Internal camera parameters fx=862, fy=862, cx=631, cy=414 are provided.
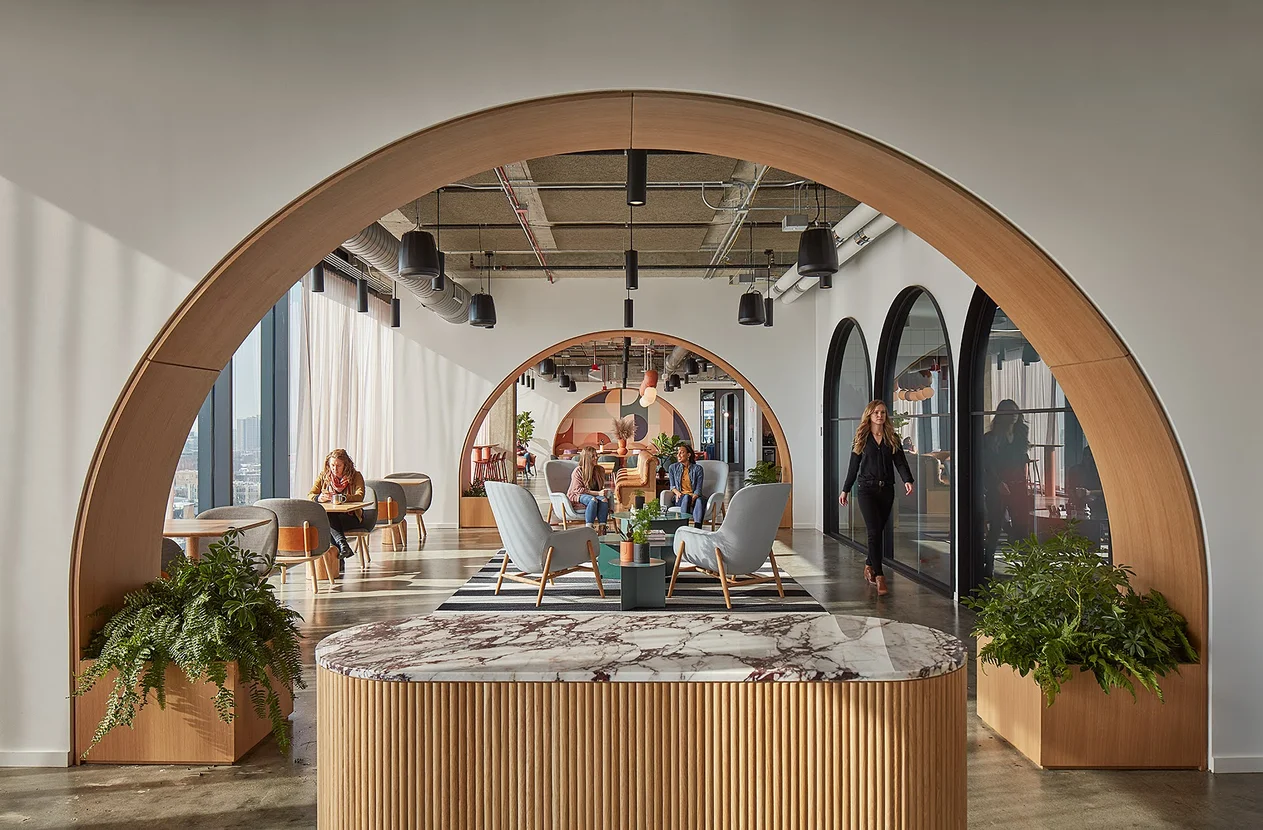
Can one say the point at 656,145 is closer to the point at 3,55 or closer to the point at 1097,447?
the point at 1097,447

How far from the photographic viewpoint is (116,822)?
304 cm

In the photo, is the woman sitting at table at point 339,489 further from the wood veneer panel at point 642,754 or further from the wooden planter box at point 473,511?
the wood veneer panel at point 642,754

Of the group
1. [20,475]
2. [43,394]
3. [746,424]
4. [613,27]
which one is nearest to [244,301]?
[43,394]

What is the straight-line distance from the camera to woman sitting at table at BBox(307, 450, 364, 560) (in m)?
7.84

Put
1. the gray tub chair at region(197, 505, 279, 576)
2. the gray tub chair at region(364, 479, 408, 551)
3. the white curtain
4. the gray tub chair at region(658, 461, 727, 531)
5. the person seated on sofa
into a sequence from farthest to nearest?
the gray tub chair at region(658, 461, 727, 531)
the white curtain
the person seated on sofa
the gray tub chair at region(364, 479, 408, 551)
the gray tub chair at region(197, 505, 279, 576)

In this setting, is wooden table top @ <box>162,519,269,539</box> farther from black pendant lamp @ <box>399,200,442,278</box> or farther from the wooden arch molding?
black pendant lamp @ <box>399,200,442,278</box>

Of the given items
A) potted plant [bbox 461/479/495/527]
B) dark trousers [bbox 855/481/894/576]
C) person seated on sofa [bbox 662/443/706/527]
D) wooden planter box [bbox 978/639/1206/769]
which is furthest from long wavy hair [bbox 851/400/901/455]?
potted plant [bbox 461/479/495/527]

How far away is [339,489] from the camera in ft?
25.8

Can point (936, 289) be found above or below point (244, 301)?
above

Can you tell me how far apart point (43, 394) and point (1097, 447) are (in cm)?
454

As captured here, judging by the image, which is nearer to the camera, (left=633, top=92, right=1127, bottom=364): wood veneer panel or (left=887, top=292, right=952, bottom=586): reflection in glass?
(left=633, top=92, right=1127, bottom=364): wood veneer panel

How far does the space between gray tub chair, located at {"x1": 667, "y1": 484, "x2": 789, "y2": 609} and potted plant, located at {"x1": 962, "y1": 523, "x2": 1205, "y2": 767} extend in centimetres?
260

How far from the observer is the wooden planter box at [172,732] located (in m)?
3.55

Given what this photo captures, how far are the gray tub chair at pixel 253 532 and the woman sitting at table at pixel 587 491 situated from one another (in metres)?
3.96
